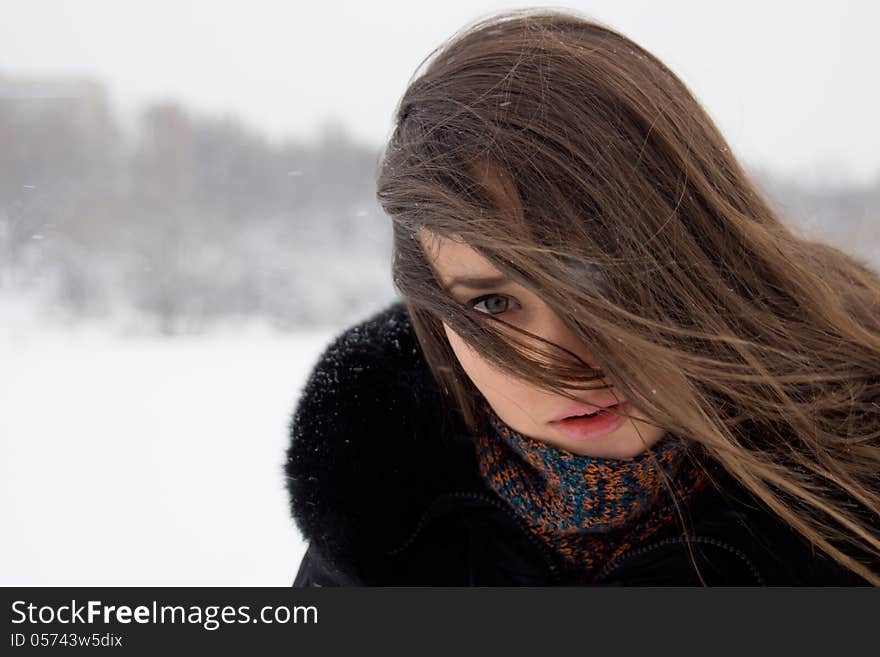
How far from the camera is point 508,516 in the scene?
3.62ft

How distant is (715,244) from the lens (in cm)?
85

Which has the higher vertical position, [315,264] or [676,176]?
[315,264]

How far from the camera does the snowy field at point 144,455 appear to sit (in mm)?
2885

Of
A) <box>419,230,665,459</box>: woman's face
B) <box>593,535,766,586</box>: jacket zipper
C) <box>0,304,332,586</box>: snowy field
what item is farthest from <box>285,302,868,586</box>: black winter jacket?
<box>419,230,665,459</box>: woman's face

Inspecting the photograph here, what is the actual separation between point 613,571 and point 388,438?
42cm

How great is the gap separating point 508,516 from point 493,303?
1.40ft

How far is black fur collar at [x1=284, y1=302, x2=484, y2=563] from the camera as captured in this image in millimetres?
1072

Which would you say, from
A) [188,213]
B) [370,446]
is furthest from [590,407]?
[188,213]

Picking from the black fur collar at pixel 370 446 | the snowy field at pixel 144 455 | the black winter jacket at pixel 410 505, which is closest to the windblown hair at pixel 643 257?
the black winter jacket at pixel 410 505

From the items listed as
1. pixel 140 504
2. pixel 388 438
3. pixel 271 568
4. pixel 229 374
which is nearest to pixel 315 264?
pixel 229 374

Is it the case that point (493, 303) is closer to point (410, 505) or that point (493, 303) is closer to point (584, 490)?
point (584, 490)

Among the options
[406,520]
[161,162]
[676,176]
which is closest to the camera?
[676,176]

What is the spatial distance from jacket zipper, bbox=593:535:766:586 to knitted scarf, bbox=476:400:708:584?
0.6 inches
